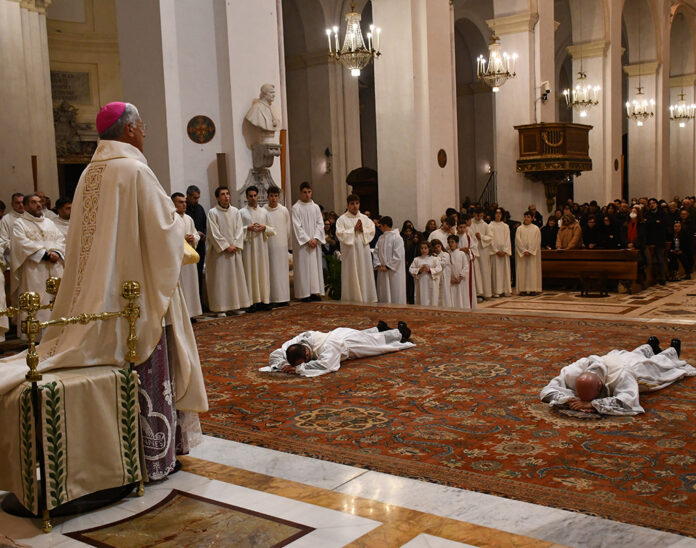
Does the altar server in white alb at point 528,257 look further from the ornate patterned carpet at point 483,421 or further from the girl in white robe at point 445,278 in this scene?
the ornate patterned carpet at point 483,421

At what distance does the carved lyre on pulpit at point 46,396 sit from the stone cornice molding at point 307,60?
17.5 metres

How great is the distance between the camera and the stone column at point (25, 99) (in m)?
14.0

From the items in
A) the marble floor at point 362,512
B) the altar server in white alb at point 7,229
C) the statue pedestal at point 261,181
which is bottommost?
the marble floor at point 362,512

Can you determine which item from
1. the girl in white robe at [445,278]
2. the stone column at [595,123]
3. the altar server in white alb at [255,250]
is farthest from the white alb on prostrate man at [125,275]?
the stone column at [595,123]

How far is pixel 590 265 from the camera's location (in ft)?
46.6

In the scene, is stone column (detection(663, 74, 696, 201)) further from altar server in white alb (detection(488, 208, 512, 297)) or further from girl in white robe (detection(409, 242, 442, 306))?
girl in white robe (detection(409, 242, 442, 306))

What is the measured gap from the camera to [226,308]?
10094 mm

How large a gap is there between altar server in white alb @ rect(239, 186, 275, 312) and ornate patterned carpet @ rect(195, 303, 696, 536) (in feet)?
7.78

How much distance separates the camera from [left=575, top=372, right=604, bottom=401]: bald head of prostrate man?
4.97m

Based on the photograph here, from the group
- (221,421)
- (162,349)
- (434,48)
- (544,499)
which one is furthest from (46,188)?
(544,499)

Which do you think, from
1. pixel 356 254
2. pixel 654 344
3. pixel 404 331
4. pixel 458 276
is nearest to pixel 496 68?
pixel 458 276

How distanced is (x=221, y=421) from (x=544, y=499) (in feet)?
7.91

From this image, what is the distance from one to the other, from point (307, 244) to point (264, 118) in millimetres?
1926

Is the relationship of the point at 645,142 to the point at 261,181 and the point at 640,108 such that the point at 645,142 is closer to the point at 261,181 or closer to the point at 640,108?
the point at 640,108
